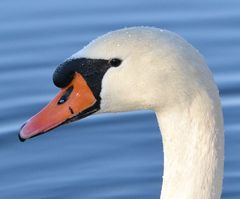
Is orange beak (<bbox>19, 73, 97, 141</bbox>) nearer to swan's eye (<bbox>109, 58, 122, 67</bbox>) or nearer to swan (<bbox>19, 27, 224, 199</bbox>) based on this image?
swan (<bbox>19, 27, 224, 199</bbox>)

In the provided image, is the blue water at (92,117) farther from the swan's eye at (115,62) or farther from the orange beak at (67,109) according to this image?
the swan's eye at (115,62)

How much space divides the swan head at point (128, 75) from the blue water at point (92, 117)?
2.72m

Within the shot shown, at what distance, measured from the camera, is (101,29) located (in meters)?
10.5

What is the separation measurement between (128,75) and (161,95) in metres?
0.21

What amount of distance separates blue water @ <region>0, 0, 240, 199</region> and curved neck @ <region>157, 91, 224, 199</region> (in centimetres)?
267

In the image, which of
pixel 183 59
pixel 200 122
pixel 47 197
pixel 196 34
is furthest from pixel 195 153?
pixel 196 34

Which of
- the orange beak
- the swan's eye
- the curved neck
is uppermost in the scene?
the swan's eye

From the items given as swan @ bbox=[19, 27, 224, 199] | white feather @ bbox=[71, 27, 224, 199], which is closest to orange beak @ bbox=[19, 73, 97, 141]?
swan @ bbox=[19, 27, 224, 199]

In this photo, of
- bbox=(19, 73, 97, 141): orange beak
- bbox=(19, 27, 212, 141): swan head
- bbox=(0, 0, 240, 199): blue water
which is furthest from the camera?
bbox=(0, 0, 240, 199): blue water

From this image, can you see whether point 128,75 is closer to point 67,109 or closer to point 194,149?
point 67,109

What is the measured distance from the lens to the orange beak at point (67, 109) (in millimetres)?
5801

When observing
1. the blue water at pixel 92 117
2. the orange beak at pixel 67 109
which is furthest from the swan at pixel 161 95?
the blue water at pixel 92 117

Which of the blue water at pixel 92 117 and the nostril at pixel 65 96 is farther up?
the blue water at pixel 92 117

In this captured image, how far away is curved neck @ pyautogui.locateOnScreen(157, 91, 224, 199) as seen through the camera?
5590 millimetres
